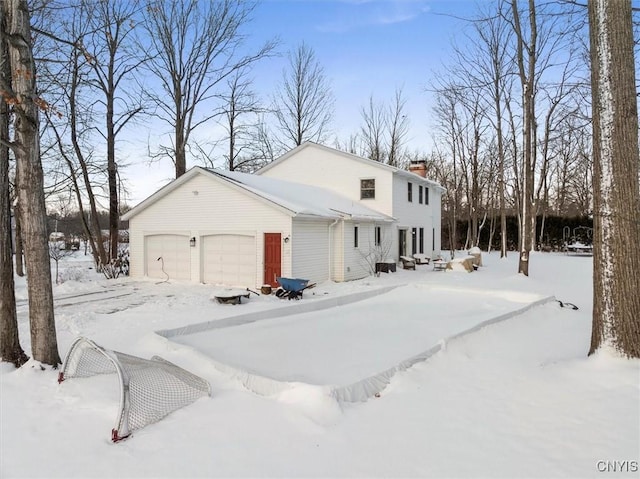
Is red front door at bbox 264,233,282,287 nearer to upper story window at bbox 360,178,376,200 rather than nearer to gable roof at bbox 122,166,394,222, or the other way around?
gable roof at bbox 122,166,394,222

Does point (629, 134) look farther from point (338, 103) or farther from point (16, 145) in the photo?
point (338, 103)

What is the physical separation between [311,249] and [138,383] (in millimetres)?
10186

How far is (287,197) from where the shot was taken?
15.1 meters

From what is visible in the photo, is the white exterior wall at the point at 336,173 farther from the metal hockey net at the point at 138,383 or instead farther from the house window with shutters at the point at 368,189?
the metal hockey net at the point at 138,383

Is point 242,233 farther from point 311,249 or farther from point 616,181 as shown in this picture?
point 616,181

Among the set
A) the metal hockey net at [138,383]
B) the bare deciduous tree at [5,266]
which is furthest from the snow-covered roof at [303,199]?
the metal hockey net at [138,383]

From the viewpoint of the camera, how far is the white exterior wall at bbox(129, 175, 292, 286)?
1380 cm

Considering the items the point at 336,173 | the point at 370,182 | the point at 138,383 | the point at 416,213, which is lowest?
the point at 138,383

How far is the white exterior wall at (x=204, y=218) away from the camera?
13.8 m

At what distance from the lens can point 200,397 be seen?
458cm

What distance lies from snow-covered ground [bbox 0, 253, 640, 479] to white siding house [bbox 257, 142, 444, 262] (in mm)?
11329

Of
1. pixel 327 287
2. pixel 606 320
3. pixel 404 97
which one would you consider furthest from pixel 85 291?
pixel 404 97

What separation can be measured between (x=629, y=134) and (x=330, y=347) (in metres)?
4.78

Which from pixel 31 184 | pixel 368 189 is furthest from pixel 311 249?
pixel 31 184
